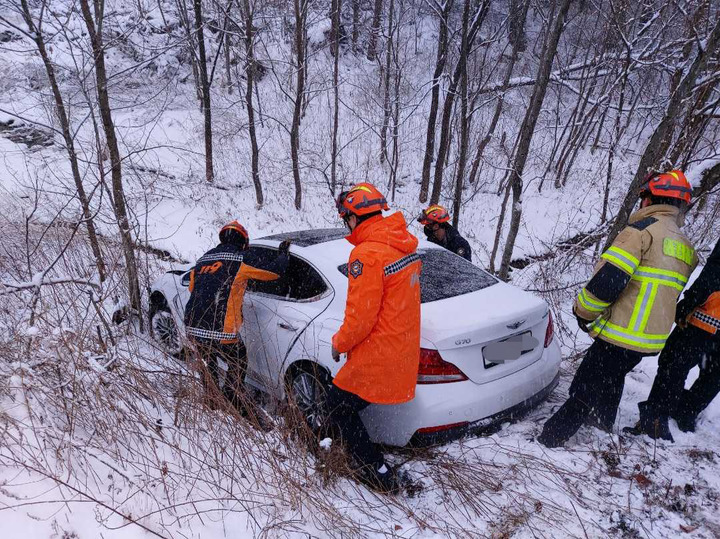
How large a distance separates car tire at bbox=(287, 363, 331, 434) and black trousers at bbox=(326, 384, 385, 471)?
0.17 meters

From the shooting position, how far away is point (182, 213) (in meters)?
11.1

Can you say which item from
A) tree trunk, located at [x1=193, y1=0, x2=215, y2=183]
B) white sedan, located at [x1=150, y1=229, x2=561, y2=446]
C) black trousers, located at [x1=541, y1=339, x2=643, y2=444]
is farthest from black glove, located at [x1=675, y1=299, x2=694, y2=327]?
tree trunk, located at [x1=193, y1=0, x2=215, y2=183]

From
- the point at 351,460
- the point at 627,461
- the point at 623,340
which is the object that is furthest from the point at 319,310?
the point at 627,461

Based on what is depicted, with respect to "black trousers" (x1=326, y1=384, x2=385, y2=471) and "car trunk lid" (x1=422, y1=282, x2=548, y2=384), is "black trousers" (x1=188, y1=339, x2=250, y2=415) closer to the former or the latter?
"black trousers" (x1=326, y1=384, x2=385, y2=471)

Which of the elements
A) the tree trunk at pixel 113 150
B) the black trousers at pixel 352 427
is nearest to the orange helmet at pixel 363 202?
the black trousers at pixel 352 427

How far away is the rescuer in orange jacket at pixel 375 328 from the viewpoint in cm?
237

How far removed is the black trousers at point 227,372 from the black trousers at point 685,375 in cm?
277

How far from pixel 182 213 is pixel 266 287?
334 inches

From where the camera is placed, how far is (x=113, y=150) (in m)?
4.76

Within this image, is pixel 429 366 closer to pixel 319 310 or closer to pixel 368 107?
pixel 319 310

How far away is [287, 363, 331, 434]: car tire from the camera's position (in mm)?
2820

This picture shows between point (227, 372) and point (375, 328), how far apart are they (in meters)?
1.27

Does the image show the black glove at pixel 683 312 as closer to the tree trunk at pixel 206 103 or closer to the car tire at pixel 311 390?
the car tire at pixel 311 390

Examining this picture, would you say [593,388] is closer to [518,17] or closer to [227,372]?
[227,372]
